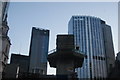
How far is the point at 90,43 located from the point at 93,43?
2.82m

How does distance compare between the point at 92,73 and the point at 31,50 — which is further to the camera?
the point at 31,50

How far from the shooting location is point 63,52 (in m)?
39.5

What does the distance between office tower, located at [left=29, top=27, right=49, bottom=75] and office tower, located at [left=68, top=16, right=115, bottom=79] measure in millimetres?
29788

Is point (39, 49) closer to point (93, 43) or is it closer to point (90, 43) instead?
point (90, 43)

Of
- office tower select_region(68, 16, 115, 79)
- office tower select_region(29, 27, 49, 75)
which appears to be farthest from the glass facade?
office tower select_region(29, 27, 49, 75)

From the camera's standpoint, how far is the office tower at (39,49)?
152250 millimetres

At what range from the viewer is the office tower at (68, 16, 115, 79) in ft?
427

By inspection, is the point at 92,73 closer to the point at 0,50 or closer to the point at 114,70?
the point at 114,70

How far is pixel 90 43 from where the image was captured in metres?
143

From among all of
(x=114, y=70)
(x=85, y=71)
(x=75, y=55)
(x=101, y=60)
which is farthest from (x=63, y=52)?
(x=101, y=60)

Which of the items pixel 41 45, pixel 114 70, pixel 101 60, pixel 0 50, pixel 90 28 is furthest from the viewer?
pixel 41 45

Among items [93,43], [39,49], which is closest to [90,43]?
[93,43]

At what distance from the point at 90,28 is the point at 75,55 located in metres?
115

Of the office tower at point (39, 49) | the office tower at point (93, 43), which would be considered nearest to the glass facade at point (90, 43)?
the office tower at point (93, 43)
